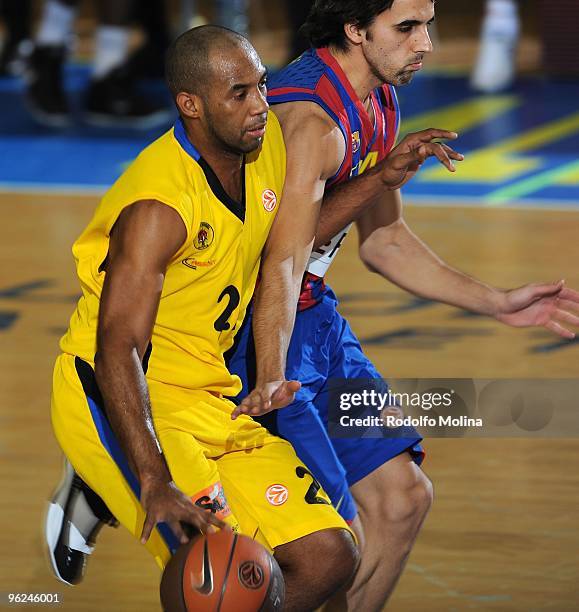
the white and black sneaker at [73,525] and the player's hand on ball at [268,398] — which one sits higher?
the player's hand on ball at [268,398]

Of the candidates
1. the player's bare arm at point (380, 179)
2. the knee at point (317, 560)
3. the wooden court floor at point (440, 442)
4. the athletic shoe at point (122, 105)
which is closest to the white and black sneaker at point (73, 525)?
the wooden court floor at point (440, 442)

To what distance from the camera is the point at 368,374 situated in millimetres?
4230

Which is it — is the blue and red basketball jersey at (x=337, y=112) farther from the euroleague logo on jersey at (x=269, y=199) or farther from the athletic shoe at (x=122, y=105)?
the athletic shoe at (x=122, y=105)

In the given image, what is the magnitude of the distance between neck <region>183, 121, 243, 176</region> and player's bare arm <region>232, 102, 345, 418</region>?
225mm

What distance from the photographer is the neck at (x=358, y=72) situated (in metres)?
4.02

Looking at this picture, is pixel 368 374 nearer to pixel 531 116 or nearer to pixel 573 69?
pixel 531 116

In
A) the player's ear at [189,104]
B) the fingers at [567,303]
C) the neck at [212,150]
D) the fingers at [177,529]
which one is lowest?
the fingers at [177,529]

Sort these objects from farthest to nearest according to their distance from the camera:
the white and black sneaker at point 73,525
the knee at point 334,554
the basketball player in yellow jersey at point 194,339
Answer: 1. the white and black sneaker at point 73,525
2. the knee at point 334,554
3. the basketball player in yellow jersey at point 194,339

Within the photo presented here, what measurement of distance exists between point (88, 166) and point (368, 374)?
5.98 m

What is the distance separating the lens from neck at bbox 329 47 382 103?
13.2 ft

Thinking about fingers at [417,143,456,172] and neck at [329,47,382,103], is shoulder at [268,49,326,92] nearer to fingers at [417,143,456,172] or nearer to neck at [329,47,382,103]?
neck at [329,47,382,103]

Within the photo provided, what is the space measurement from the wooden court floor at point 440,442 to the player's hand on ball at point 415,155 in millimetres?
1331

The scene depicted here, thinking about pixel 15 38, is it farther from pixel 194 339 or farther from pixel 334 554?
Answer: pixel 334 554

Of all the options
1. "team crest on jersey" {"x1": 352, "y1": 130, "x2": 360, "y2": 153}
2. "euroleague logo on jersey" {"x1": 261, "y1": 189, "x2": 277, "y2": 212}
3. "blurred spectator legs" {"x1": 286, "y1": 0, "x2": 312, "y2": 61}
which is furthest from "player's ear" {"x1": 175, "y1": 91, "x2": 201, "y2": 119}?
"blurred spectator legs" {"x1": 286, "y1": 0, "x2": 312, "y2": 61}
